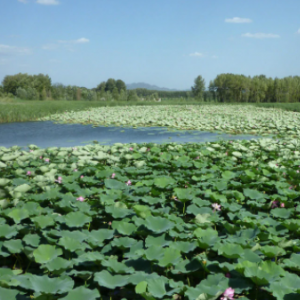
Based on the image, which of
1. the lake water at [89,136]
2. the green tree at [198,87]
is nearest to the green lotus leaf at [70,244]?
the lake water at [89,136]

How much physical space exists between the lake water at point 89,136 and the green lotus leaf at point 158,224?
4.75 m

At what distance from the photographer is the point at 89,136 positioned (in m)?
7.93

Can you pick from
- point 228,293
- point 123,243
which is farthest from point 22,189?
point 228,293

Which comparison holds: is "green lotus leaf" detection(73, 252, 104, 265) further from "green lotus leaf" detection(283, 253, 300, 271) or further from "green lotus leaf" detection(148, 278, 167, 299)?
"green lotus leaf" detection(283, 253, 300, 271)

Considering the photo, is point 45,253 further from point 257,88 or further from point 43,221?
point 257,88

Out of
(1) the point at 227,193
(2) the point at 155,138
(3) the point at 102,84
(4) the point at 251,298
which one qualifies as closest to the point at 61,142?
(2) the point at 155,138

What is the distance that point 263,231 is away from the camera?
6.65ft

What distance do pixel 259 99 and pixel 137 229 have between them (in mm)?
37948

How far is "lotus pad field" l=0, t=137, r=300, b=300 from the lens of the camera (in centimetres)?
145

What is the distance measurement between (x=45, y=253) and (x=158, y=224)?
66cm

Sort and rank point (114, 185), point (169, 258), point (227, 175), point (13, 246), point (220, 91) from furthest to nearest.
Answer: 1. point (220, 91)
2. point (227, 175)
3. point (114, 185)
4. point (13, 246)
5. point (169, 258)

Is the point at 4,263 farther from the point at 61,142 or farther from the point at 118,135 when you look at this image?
the point at 118,135

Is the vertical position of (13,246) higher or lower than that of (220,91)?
lower

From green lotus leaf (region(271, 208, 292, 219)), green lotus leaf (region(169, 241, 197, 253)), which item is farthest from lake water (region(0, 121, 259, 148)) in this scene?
green lotus leaf (region(169, 241, 197, 253))
